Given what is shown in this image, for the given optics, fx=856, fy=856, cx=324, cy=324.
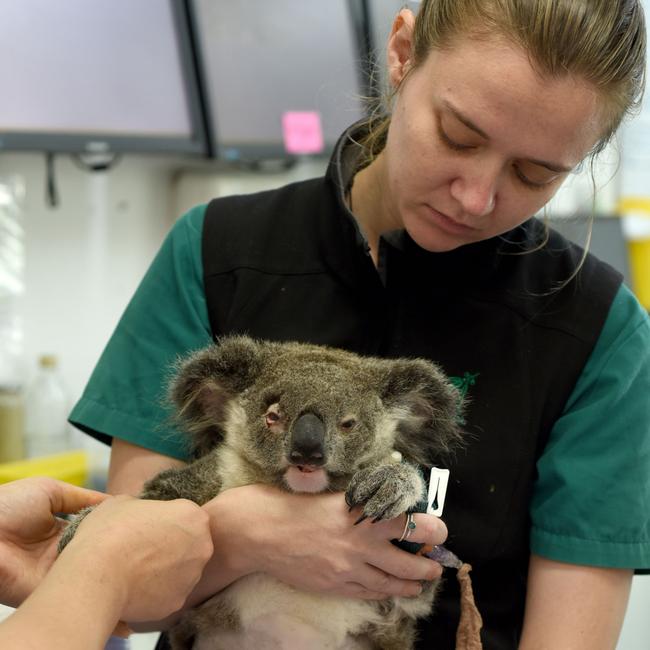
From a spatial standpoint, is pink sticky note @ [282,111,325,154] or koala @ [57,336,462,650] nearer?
koala @ [57,336,462,650]

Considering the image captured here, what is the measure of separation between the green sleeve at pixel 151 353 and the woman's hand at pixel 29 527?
13cm

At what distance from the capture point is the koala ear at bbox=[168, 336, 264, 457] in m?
1.37

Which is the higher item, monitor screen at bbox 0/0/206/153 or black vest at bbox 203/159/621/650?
monitor screen at bbox 0/0/206/153

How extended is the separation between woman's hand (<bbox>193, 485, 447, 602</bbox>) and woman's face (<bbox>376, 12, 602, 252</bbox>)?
1.54ft

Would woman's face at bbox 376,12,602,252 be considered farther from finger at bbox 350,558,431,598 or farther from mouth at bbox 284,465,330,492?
finger at bbox 350,558,431,598

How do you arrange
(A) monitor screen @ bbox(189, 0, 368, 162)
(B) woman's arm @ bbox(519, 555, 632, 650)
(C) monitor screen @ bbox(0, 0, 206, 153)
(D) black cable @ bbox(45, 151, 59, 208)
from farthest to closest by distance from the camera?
1. (A) monitor screen @ bbox(189, 0, 368, 162)
2. (D) black cable @ bbox(45, 151, 59, 208)
3. (C) monitor screen @ bbox(0, 0, 206, 153)
4. (B) woman's arm @ bbox(519, 555, 632, 650)

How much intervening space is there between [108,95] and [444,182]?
195cm

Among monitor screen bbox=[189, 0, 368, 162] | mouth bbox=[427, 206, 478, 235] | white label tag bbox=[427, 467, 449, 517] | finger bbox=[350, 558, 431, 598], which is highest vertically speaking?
monitor screen bbox=[189, 0, 368, 162]

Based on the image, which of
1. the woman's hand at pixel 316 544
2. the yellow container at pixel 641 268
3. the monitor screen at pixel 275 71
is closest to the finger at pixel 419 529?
the woman's hand at pixel 316 544

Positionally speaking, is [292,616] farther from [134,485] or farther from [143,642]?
[143,642]

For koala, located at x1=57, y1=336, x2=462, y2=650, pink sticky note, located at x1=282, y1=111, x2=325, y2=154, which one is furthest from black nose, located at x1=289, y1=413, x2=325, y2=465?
pink sticky note, located at x1=282, y1=111, x2=325, y2=154

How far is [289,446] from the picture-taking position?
4.04 feet

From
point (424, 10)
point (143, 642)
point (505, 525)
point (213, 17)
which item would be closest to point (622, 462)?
point (505, 525)

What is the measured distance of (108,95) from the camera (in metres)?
2.94
